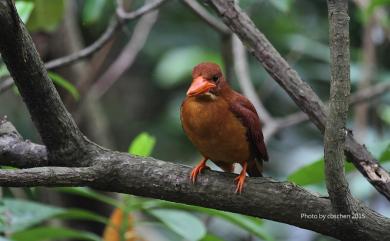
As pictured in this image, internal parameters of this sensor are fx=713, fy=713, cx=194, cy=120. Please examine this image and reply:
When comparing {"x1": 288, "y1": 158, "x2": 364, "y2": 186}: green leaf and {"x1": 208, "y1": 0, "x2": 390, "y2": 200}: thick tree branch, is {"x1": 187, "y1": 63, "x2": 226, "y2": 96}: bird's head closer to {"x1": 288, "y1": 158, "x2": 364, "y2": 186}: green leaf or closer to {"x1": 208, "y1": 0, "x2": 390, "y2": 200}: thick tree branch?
{"x1": 208, "y1": 0, "x2": 390, "y2": 200}: thick tree branch

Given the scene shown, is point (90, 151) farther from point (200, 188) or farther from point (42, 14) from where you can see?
point (42, 14)

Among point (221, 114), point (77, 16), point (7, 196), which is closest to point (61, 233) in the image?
point (7, 196)

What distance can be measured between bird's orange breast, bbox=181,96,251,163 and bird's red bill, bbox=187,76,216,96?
0.14 feet

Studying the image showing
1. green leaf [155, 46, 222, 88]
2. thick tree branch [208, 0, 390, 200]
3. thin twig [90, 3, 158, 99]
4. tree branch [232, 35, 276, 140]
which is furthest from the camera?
green leaf [155, 46, 222, 88]

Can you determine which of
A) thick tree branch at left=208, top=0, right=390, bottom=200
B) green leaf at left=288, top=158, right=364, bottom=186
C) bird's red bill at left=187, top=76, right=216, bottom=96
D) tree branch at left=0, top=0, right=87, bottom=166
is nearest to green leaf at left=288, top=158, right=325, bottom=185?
green leaf at left=288, top=158, right=364, bottom=186

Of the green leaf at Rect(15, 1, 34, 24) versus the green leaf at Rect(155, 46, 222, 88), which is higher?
the green leaf at Rect(155, 46, 222, 88)

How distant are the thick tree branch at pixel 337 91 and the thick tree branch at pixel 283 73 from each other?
0.64m

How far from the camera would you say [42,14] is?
12.5ft

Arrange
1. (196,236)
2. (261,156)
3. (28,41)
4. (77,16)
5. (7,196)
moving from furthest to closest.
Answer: (77,16) → (7,196) → (261,156) → (196,236) → (28,41)

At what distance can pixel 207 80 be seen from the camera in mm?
3180

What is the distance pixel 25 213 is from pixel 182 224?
0.76m

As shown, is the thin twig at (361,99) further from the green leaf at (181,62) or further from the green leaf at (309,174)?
the green leaf at (181,62)

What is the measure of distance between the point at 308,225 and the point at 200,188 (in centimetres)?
42

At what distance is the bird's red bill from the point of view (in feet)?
10.1
